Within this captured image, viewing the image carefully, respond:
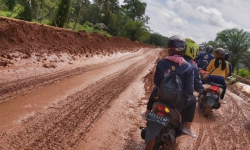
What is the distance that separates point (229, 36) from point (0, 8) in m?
46.9

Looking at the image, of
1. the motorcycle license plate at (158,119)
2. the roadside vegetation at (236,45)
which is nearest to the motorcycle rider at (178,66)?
the motorcycle license plate at (158,119)

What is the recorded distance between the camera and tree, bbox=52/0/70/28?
2314 centimetres

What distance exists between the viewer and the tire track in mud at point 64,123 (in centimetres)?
347

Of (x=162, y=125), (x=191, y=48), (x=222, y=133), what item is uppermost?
(x=191, y=48)

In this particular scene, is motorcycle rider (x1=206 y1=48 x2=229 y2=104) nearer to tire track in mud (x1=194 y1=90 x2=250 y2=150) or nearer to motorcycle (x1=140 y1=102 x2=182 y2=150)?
tire track in mud (x1=194 y1=90 x2=250 y2=150)

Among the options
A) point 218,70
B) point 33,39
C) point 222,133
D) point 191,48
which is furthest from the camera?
point 33,39

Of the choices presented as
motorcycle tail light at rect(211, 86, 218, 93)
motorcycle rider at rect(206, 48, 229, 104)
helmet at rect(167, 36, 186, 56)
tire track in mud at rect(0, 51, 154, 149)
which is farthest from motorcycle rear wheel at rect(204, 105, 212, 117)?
helmet at rect(167, 36, 186, 56)

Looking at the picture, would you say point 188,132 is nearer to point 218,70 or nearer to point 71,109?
point 71,109

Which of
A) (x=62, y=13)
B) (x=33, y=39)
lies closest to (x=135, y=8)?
(x=62, y=13)

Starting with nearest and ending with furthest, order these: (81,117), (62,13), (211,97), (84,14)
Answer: (81,117)
(211,97)
(62,13)
(84,14)

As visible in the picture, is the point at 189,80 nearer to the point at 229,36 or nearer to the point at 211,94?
the point at 211,94

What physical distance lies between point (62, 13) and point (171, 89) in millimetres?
21404

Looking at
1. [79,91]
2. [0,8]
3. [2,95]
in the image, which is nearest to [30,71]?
[79,91]

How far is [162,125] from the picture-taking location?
11.5 feet
